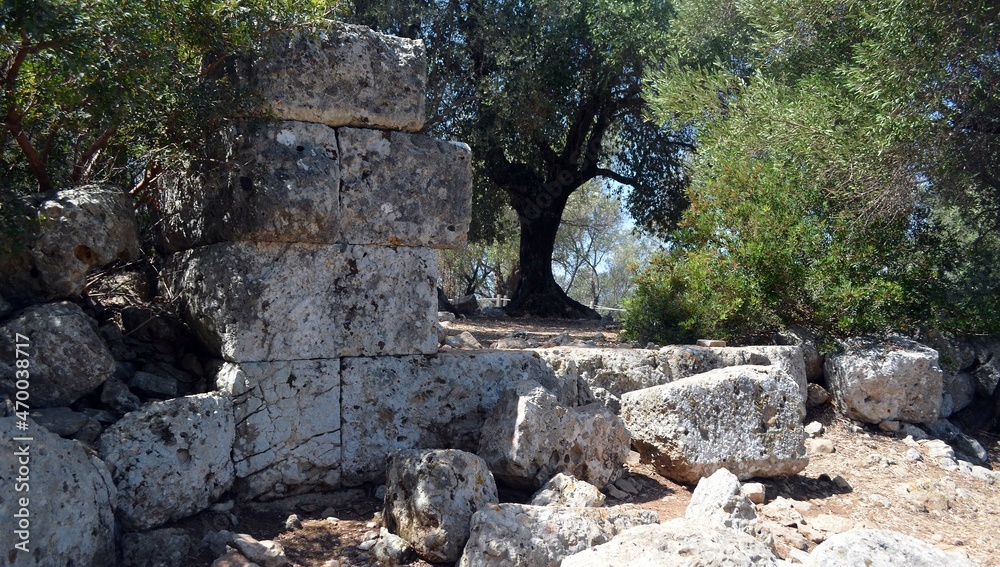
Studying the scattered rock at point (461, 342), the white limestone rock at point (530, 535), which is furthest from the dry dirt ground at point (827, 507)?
the scattered rock at point (461, 342)

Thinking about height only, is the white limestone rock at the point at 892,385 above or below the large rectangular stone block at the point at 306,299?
below

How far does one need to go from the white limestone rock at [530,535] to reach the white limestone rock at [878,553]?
91 cm

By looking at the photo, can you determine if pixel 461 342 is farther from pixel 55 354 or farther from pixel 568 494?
pixel 55 354

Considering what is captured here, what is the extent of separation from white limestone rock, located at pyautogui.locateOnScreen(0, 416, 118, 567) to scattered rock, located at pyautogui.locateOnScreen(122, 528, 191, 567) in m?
0.09

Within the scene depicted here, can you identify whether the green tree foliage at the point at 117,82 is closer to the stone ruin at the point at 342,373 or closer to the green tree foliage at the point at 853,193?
the stone ruin at the point at 342,373

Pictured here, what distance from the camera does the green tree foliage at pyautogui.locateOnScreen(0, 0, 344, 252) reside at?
3.28 metres

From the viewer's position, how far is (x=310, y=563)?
347cm

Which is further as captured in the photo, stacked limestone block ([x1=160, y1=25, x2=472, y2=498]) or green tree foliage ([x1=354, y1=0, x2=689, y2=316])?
green tree foliage ([x1=354, y1=0, x2=689, y2=316])

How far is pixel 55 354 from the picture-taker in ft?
11.5

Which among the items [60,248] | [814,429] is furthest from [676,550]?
[814,429]

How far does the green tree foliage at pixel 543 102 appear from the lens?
10812 millimetres

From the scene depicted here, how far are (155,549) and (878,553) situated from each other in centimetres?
288

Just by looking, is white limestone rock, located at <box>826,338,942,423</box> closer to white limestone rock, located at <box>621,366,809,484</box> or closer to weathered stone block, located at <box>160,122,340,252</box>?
white limestone rock, located at <box>621,366,809,484</box>

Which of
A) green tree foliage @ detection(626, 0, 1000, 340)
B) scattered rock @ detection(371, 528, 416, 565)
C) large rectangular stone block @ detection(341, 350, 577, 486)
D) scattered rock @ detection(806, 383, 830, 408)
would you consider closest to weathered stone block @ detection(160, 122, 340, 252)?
large rectangular stone block @ detection(341, 350, 577, 486)
